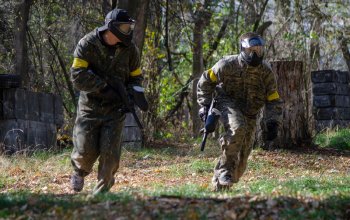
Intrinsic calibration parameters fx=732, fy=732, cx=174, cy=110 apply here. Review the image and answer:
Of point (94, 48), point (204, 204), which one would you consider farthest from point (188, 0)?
point (204, 204)

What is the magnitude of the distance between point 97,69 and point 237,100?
5.94 ft

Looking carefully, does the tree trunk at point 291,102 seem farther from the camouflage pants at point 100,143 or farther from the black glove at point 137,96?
the camouflage pants at point 100,143

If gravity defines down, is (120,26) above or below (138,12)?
below

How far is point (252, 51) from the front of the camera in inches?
334

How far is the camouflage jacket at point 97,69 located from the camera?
777cm

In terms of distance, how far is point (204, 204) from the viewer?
629cm

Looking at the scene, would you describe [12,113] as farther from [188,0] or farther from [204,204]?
[204,204]

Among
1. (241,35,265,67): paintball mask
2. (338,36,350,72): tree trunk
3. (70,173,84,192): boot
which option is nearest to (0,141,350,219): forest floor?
(70,173,84,192): boot

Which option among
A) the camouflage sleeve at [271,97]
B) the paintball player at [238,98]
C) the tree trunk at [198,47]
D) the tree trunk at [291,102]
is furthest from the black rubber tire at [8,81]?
the tree trunk at [198,47]

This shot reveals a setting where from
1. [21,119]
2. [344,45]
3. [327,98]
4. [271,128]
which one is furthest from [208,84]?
[344,45]

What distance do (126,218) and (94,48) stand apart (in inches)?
104

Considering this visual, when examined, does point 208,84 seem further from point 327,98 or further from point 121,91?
point 327,98

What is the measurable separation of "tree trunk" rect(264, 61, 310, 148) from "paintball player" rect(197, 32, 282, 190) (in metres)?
4.97

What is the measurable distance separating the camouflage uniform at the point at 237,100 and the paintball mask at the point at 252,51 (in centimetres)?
9
